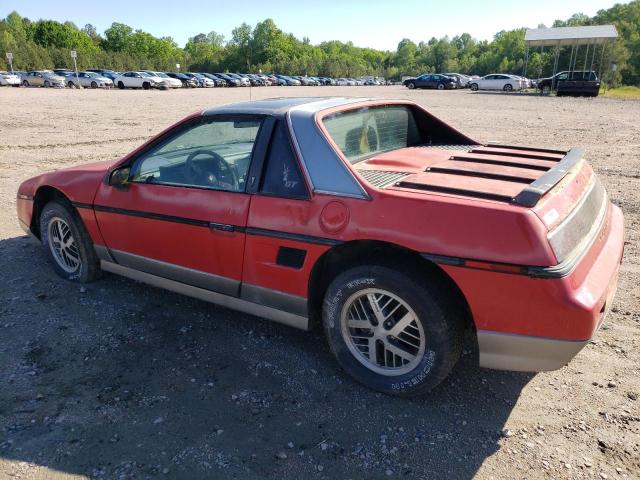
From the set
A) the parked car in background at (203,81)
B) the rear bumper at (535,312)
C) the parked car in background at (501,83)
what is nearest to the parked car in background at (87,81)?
the parked car in background at (203,81)

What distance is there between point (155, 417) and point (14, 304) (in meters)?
2.08

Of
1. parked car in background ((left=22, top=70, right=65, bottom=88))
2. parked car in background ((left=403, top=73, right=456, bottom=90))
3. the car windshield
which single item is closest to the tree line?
parked car in background ((left=403, top=73, right=456, bottom=90))

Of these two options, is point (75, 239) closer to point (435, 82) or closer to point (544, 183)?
point (544, 183)

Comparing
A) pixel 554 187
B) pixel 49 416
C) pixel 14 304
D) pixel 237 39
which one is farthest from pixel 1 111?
pixel 237 39

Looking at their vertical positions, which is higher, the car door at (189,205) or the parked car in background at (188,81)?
the parked car in background at (188,81)

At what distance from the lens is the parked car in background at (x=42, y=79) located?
4344 centimetres

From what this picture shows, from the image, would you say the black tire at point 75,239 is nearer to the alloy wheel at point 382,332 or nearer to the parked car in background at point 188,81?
the alloy wheel at point 382,332

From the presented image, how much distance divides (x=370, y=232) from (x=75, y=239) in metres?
2.82

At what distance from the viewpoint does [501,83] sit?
42.2m

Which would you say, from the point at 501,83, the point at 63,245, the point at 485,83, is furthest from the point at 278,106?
the point at 485,83

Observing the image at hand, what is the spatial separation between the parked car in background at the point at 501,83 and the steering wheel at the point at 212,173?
4331cm

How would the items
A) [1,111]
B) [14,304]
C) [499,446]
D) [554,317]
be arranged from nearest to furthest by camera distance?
1. [554,317]
2. [499,446]
3. [14,304]
4. [1,111]

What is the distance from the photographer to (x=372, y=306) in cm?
279

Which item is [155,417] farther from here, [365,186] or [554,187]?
[554,187]
